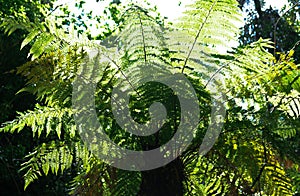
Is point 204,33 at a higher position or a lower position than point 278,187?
higher

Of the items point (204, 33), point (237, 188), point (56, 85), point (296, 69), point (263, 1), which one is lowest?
point (237, 188)

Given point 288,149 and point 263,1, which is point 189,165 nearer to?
point 288,149

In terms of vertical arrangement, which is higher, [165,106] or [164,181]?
[165,106]

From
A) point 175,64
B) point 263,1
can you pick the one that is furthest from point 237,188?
point 263,1

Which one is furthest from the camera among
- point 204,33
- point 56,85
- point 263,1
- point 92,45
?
point 263,1

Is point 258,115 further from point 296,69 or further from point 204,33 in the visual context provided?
point 204,33

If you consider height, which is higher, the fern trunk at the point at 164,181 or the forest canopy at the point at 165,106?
the forest canopy at the point at 165,106

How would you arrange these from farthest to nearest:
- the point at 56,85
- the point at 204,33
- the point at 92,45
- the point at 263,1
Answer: the point at 263,1
the point at 204,33
the point at 92,45
the point at 56,85

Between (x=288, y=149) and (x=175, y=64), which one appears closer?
(x=288, y=149)

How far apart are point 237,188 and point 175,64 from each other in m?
0.39

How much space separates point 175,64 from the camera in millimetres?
1294

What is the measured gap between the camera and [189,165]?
4.09ft

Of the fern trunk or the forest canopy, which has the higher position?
the forest canopy

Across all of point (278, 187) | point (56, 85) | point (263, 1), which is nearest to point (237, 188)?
point (278, 187)
